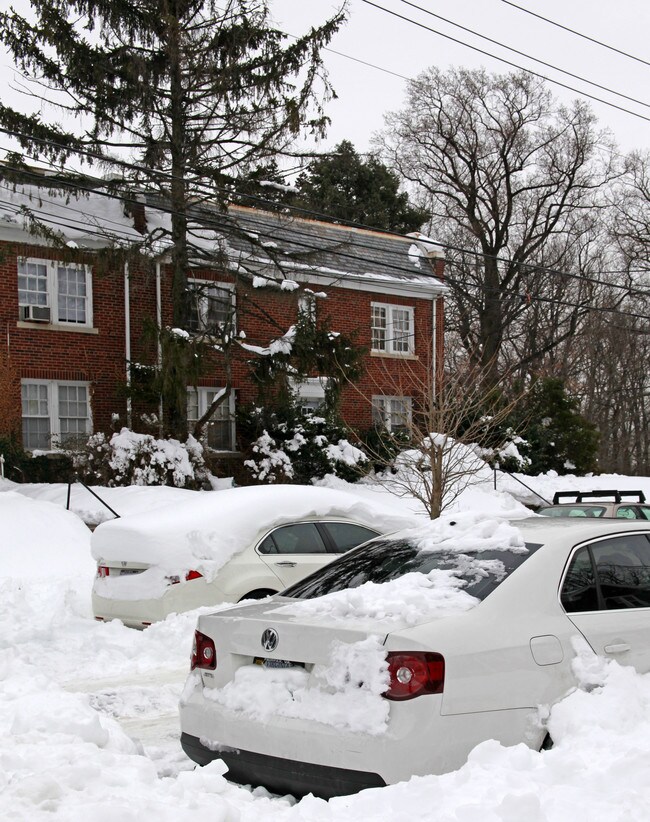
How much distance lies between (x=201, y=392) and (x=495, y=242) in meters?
22.3

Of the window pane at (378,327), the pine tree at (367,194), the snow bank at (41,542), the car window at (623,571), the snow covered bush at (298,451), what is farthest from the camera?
the pine tree at (367,194)

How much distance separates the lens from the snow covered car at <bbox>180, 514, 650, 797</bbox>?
13.5 feet

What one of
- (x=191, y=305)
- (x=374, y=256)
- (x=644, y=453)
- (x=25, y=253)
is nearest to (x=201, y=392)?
(x=191, y=305)

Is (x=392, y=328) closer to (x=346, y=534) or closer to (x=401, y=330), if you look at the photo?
(x=401, y=330)

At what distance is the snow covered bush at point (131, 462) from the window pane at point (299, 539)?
1069 cm

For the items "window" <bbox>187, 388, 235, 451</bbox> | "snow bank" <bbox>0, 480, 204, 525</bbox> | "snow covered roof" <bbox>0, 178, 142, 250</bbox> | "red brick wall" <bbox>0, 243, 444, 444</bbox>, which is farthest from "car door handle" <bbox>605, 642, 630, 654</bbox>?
"window" <bbox>187, 388, 235, 451</bbox>

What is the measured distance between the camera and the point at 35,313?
2153 cm

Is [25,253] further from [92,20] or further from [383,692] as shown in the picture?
[383,692]

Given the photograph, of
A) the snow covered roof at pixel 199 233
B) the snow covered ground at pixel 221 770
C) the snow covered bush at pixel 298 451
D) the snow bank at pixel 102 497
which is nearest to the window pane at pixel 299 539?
the snow covered ground at pixel 221 770

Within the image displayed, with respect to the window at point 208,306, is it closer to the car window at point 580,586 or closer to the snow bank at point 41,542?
the snow bank at point 41,542

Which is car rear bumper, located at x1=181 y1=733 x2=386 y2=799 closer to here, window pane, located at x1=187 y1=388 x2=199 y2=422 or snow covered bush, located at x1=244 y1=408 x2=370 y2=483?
snow covered bush, located at x1=244 y1=408 x2=370 y2=483

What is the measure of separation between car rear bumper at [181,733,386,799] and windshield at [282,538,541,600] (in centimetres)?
109

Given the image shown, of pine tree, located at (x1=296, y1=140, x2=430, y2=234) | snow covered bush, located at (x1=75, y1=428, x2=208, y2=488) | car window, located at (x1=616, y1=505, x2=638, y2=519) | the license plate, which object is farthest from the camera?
pine tree, located at (x1=296, y1=140, x2=430, y2=234)

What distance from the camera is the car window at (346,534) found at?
9.78 m
